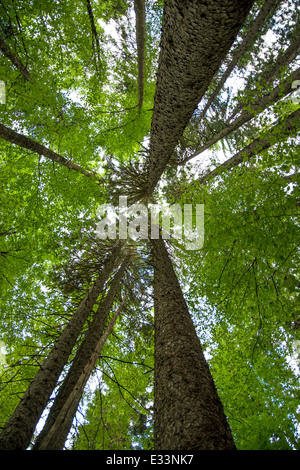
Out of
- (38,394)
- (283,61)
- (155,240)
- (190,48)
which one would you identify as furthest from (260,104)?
(38,394)

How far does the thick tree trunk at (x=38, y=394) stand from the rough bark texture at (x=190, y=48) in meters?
4.48

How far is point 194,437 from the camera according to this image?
190 centimetres

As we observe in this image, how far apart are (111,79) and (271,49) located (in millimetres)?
5421

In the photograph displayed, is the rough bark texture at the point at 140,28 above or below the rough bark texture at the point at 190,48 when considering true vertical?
above

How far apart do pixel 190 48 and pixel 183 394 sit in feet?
12.0

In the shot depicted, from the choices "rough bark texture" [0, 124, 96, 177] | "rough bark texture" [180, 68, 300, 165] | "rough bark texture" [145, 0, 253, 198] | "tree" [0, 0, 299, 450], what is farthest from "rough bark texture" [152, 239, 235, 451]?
"rough bark texture" [0, 124, 96, 177]

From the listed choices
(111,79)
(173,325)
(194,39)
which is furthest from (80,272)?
(111,79)

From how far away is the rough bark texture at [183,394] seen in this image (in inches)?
76.3

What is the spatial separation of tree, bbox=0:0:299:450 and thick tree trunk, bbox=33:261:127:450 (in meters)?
0.02

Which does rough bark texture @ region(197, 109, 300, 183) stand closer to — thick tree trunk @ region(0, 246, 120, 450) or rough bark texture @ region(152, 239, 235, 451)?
rough bark texture @ region(152, 239, 235, 451)

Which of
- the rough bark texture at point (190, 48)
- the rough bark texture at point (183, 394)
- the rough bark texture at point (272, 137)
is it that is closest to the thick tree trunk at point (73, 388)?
the rough bark texture at point (183, 394)

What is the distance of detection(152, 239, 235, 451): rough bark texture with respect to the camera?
194 cm

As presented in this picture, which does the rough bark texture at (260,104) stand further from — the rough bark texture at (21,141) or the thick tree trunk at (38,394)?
the thick tree trunk at (38,394)

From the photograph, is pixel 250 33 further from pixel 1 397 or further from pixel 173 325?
pixel 1 397
